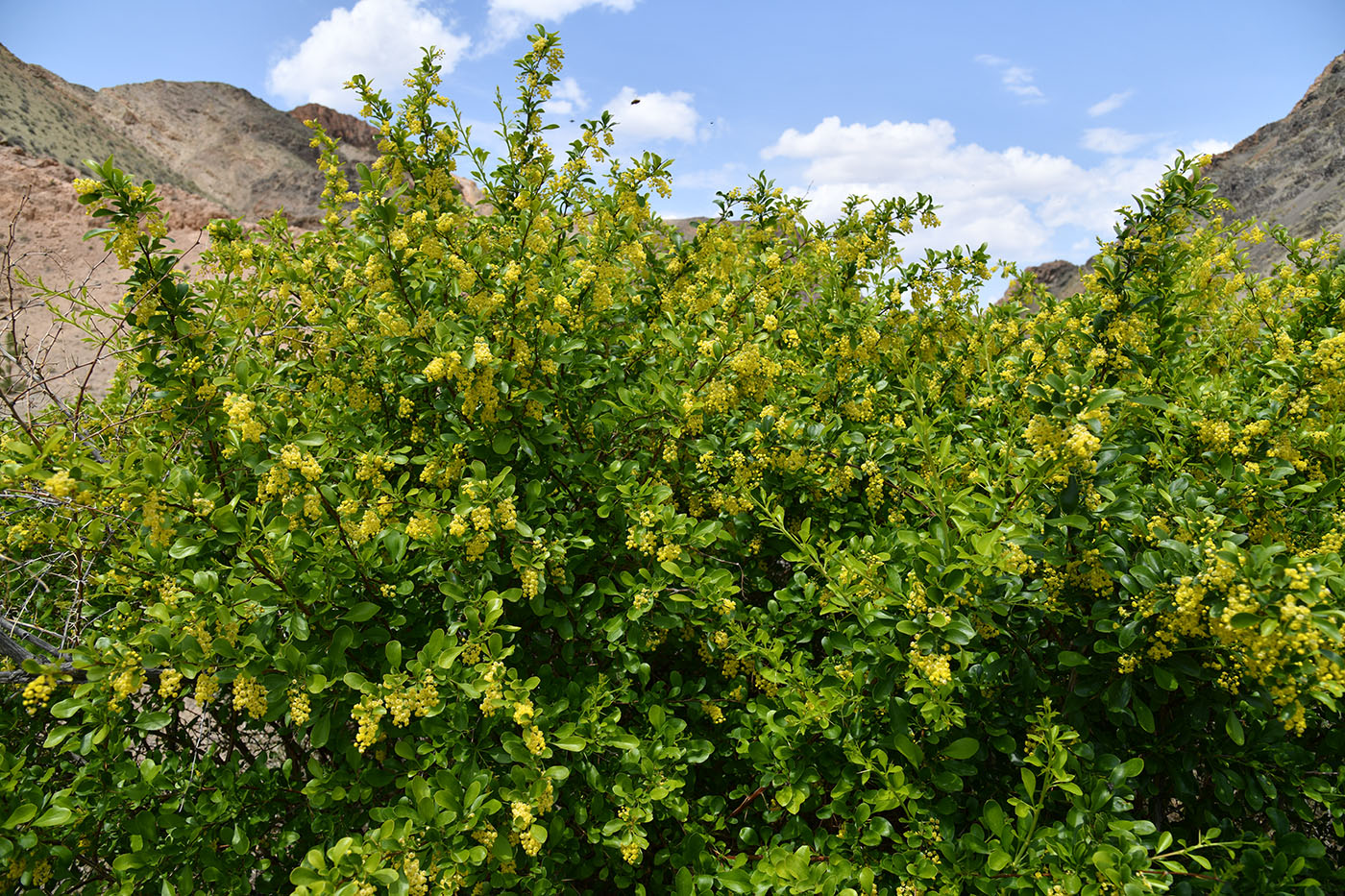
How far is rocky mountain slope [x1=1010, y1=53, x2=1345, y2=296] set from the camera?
49.1 feet

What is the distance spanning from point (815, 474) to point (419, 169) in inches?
91.8

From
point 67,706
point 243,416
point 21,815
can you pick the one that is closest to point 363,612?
point 243,416

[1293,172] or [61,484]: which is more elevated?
[1293,172]

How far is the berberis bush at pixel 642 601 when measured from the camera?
2.02m

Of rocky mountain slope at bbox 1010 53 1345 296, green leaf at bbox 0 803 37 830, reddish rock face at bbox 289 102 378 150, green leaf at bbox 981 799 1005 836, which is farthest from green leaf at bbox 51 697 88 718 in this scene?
reddish rock face at bbox 289 102 378 150

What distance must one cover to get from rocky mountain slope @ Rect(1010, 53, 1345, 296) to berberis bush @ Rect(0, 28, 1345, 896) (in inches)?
536

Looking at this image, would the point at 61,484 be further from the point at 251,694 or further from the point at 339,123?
the point at 339,123

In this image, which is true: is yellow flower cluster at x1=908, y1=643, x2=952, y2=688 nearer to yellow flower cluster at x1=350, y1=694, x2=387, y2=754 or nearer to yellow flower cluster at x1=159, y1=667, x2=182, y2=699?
yellow flower cluster at x1=350, y1=694, x2=387, y2=754

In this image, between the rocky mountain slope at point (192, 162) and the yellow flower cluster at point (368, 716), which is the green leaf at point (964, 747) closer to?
the yellow flower cluster at point (368, 716)

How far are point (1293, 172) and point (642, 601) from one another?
24.7 meters

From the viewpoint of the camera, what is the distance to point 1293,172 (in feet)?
60.6

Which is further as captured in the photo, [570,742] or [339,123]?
[339,123]

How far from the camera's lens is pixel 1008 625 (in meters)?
2.38

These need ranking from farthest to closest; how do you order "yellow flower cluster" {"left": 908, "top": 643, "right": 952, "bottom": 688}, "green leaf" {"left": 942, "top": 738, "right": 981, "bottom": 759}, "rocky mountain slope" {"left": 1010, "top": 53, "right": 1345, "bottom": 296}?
"rocky mountain slope" {"left": 1010, "top": 53, "right": 1345, "bottom": 296} → "green leaf" {"left": 942, "top": 738, "right": 981, "bottom": 759} → "yellow flower cluster" {"left": 908, "top": 643, "right": 952, "bottom": 688}
